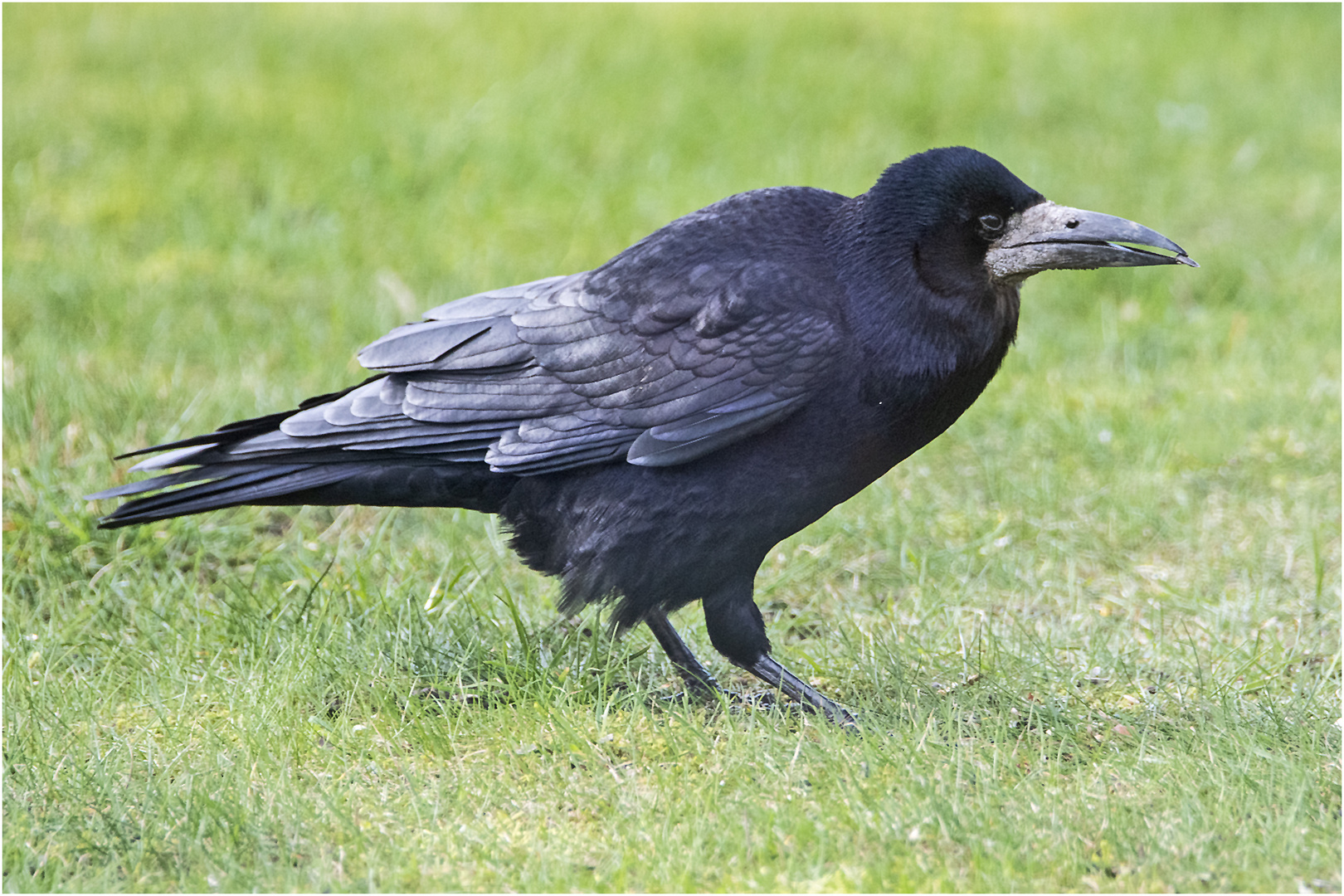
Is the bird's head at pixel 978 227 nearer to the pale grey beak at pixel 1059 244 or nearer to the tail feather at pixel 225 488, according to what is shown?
the pale grey beak at pixel 1059 244

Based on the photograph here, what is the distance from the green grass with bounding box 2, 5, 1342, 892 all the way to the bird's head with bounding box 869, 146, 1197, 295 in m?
1.07

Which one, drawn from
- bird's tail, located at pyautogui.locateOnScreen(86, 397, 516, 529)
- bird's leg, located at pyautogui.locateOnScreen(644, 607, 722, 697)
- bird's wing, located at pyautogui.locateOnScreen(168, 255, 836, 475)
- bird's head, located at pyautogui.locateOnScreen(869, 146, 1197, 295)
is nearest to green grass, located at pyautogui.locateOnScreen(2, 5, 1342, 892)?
bird's leg, located at pyautogui.locateOnScreen(644, 607, 722, 697)

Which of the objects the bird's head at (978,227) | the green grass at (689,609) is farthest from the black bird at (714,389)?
the green grass at (689,609)

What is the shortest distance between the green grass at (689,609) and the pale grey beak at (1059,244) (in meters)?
1.07

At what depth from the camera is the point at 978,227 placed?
3.65 metres

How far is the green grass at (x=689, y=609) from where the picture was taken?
124 inches

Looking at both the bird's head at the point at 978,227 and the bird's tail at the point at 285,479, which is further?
the bird's tail at the point at 285,479

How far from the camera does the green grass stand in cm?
314

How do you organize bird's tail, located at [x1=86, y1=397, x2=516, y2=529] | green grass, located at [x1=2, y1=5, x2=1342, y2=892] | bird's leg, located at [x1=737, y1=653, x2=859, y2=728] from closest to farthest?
green grass, located at [x1=2, y1=5, x2=1342, y2=892]
bird's leg, located at [x1=737, y1=653, x2=859, y2=728]
bird's tail, located at [x1=86, y1=397, x2=516, y2=529]

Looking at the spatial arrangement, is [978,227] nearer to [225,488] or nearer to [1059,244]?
[1059,244]

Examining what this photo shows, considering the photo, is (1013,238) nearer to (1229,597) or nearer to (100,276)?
(1229,597)

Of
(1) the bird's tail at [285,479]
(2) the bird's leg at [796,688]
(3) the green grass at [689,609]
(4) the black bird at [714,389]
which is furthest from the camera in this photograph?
(1) the bird's tail at [285,479]

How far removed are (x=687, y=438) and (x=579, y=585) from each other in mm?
503

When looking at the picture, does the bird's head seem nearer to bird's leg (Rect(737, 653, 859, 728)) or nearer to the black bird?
the black bird
